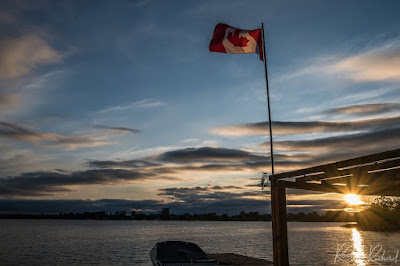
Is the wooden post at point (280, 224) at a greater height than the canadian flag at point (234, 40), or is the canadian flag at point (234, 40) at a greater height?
the canadian flag at point (234, 40)

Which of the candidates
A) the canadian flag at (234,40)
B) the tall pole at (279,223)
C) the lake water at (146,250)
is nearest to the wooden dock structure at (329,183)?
the tall pole at (279,223)

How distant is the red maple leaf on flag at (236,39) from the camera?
15164 millimetres

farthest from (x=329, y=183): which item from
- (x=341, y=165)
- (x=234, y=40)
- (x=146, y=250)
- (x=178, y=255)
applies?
(x=146, y=250)

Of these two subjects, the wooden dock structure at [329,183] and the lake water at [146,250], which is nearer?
the wooden dock structure at [329,183]

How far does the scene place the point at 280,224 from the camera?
13625 millimetres

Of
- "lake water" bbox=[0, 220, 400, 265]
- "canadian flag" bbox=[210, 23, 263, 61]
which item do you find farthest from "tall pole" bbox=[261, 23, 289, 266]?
"lake water" bbox=[0, 220, 400, 265]

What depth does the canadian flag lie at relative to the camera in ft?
49.6

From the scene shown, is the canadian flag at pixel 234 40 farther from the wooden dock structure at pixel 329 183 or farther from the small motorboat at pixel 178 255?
the small motorboat at pixel 178 255

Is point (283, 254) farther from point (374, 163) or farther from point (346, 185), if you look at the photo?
point (374, 163)

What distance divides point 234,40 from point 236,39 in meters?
0.11

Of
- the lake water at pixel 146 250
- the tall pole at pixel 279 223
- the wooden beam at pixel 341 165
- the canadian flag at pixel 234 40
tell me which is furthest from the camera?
the lake water at pixel 146 250

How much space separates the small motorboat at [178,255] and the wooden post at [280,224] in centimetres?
591

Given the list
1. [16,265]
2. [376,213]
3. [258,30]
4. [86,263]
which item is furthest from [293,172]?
[376,213]

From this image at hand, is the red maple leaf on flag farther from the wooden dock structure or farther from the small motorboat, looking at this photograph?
the small motorboat
